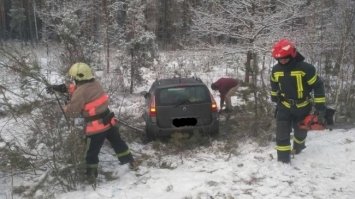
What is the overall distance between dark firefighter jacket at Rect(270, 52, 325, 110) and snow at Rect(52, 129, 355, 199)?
0.89 m

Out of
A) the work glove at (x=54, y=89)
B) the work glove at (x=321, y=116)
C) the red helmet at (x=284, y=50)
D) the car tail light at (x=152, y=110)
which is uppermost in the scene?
the red helmet at (x=284, y=50)

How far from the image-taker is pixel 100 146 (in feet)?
20.2

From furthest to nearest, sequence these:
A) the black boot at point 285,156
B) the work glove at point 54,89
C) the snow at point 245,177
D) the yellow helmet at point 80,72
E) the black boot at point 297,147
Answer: the black boot at point 297,147, the black boot at point 285,156, the work glove at point 54,89, the yellow helmet at point 80,72, the snow at point 245,177

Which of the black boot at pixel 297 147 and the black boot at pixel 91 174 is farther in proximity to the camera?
the black boot at pixel 297 147

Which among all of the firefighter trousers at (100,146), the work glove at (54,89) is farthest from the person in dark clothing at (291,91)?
the work glove at (54,89)

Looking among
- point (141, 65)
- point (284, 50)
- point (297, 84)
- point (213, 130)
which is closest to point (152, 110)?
point (213, 130)

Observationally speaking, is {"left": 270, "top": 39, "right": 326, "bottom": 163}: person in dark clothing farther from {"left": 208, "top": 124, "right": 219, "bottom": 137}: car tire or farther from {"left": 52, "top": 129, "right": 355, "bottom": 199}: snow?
{"left": 208, "top": 124, "right": 219, "bottom": 137}: car tire

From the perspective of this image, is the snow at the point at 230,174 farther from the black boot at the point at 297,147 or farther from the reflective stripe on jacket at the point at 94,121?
the reflective stripe on jacket at the point at 94,121

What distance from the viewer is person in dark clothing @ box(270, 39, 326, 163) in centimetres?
595

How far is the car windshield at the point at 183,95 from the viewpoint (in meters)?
8.12

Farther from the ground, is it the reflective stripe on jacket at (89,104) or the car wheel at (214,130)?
the reflective stripe on jacket at (89,104)

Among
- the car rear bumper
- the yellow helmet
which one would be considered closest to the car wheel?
the car rear bumper

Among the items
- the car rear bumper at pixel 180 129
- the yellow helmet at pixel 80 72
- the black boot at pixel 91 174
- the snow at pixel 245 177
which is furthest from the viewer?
the car rear bumper at pixel 180 129

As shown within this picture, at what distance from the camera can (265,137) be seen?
757cm
